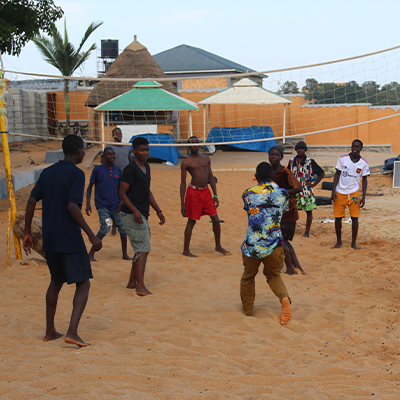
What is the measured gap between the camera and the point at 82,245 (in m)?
3.66

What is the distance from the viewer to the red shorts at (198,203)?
6785mm

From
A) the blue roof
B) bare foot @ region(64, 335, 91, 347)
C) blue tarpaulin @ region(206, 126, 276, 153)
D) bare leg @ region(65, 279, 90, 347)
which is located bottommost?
bare foot @ region(64, 335, 91, 347)

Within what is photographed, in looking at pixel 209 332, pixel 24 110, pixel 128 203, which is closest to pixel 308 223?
pixel 128 203

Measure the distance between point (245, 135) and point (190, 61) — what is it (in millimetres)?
11245

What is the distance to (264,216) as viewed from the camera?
4.14 meters

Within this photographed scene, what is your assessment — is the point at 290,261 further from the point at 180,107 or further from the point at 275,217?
the point at 180,107

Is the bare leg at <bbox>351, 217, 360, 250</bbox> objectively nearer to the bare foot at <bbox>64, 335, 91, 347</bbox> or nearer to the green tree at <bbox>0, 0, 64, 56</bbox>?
the bare foot at <bbox>64, 335, 91, 347</bbox>

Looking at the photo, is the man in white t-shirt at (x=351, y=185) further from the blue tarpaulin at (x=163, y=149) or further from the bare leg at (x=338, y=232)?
the blue tarpaulin at (x=163, y=149)

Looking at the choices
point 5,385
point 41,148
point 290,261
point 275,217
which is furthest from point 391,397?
point 41,148

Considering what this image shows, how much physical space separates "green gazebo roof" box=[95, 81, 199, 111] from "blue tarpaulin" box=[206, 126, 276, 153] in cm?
295

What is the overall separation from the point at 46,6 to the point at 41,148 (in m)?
11.1

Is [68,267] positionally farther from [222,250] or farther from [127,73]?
[127,73]

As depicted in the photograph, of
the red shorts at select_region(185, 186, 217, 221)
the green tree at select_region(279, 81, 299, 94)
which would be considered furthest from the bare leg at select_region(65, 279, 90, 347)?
the green tree at select_region(279, 81, 299, 94)

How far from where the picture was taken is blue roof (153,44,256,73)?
28547mm
